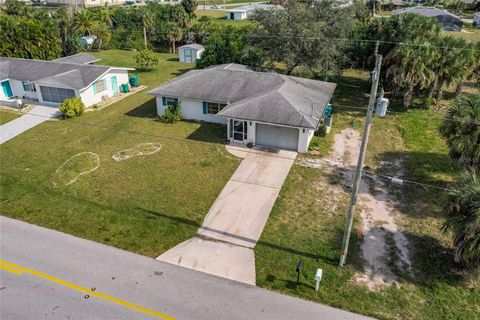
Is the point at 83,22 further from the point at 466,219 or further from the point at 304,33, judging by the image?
the point at 466,219

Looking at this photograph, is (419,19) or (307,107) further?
(419,19)

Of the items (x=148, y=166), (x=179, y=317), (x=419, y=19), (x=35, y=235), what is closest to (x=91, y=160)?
(x=148, y=166)

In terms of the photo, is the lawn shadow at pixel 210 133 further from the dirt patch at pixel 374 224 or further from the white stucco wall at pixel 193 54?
the white stucco wall at pixel 193 54

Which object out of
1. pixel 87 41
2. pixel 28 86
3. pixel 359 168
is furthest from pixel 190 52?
pixel 359 168

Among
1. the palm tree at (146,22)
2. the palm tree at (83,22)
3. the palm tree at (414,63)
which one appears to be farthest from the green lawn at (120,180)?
the palm tree at (146,22)

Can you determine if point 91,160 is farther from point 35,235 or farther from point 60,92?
point 60,92

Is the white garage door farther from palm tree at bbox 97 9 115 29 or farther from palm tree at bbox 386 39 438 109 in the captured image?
palm tree at bbox 97 9 115 29
